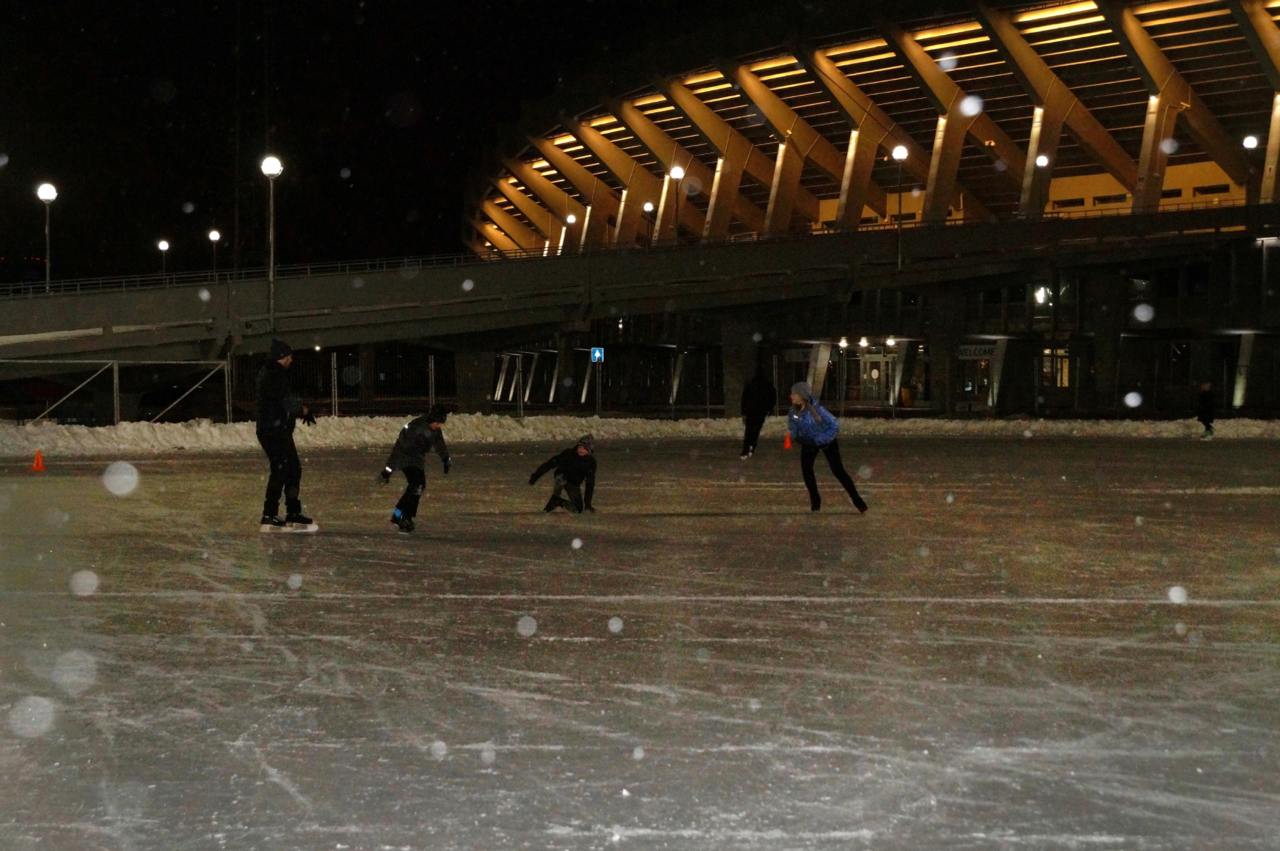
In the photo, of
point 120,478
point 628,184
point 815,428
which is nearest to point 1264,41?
point 628,184

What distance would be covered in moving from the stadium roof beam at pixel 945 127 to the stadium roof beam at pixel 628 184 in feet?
63.2

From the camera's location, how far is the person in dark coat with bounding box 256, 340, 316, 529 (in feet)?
43.0

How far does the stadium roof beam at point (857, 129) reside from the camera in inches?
2383

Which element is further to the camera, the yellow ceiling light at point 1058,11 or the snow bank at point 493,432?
the yellow ceiling light at point 1058,11

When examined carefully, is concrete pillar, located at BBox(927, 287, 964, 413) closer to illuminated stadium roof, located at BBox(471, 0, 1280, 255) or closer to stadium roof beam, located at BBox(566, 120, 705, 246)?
illuminated stadium roof, located at BBox(471, 0, 1280, 255)

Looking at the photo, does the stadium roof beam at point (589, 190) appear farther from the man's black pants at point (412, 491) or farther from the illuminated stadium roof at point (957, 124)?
the man's black pants at point (412, 491)

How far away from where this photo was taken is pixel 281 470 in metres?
13.6

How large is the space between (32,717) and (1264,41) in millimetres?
52373

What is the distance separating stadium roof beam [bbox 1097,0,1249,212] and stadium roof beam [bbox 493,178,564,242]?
4198 cm

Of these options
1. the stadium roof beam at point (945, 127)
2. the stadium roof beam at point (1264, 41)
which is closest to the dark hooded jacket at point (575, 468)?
the stadium roof beam at point (1264, 41)

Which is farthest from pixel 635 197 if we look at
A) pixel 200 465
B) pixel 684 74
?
pixel 200 465

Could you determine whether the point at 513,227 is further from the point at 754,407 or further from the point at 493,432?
the point at 754,407

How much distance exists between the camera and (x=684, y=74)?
6556cm

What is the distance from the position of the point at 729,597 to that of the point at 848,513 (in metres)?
6.61
